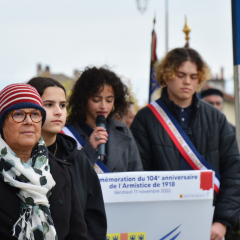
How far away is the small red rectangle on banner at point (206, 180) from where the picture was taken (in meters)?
2.90

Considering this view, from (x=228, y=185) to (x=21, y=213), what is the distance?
2.09 m

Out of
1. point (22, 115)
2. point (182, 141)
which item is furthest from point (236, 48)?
point (22, 115)

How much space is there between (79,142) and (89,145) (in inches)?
5.6

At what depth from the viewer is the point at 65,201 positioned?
213 centimetres

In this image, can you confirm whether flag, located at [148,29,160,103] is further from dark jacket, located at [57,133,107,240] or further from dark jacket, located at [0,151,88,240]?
dark jacket, located at [0,151,88,240]

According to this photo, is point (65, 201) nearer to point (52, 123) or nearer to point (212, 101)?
point (52, 123)

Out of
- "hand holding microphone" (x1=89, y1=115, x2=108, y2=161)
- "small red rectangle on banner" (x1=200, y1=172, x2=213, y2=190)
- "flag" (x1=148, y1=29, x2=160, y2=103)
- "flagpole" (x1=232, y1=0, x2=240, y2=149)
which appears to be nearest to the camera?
"small red rectangle on banner" (x1=200, y1=172, x2=213, y2=190)

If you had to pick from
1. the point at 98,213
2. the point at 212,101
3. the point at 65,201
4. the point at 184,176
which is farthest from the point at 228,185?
the point at 212,101

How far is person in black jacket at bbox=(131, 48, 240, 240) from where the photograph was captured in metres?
3.47

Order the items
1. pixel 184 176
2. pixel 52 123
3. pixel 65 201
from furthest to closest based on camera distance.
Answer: pixel 184 176, pixel 52 123, pixel 65 201

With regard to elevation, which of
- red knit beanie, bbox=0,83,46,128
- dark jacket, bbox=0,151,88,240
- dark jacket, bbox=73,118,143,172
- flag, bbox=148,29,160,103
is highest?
flag, bbox=148,29,160,103

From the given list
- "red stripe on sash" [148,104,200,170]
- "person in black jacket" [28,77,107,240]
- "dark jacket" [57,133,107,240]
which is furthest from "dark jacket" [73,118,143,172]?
"dark jacket" [57,133,107,240]

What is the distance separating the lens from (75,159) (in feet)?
8.04

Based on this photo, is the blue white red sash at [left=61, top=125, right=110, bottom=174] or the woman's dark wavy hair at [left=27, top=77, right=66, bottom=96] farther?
the blue white red sash at [left=61, top=125, right=110, bottom=174]
